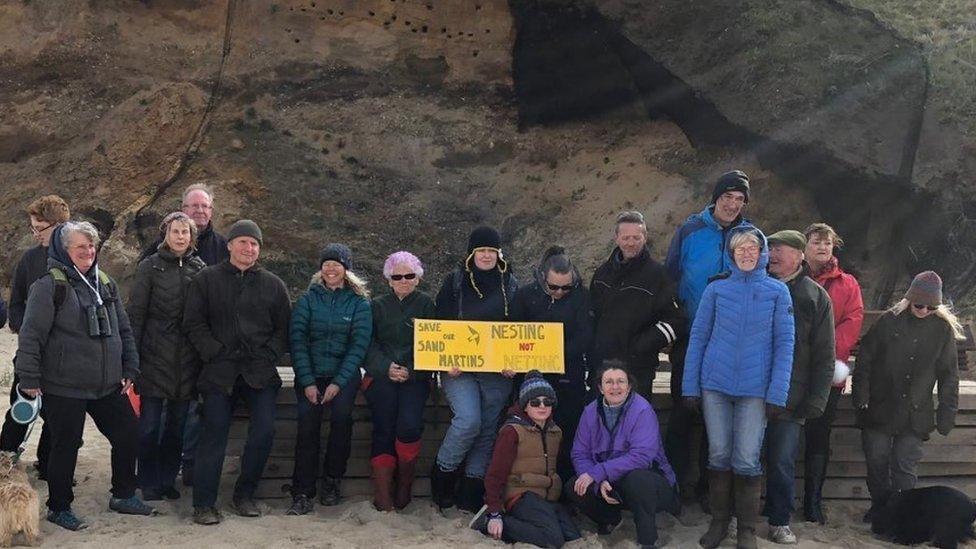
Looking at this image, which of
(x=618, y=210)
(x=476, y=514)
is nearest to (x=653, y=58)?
(x=618, y=210)

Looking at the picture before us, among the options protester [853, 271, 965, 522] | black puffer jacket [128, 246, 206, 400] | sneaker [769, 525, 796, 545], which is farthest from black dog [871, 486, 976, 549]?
black puffer jacket [128, 246, 206, 400]

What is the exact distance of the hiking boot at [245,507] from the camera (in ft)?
17.8

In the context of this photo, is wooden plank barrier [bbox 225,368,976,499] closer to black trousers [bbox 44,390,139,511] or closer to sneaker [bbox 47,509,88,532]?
black trousers [bbox 44,390,139,511]

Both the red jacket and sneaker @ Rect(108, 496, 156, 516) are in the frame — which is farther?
the red jacket

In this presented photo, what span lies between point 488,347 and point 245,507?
1.73 m

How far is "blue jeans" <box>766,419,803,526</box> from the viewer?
533cm

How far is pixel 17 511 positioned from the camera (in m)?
4.70

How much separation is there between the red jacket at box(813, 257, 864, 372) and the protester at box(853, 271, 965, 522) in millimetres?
170

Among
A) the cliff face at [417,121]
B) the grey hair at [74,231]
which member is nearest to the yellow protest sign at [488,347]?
the grey hair at [74,231]

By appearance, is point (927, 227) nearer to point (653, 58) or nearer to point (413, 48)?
point (653, 58)

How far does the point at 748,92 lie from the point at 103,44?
8922 millimetres

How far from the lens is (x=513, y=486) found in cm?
525

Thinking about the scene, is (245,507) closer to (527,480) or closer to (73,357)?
(73,357)

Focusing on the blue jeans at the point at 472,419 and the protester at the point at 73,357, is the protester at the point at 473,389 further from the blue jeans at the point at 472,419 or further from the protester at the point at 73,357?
the protester at the point at 73,357
